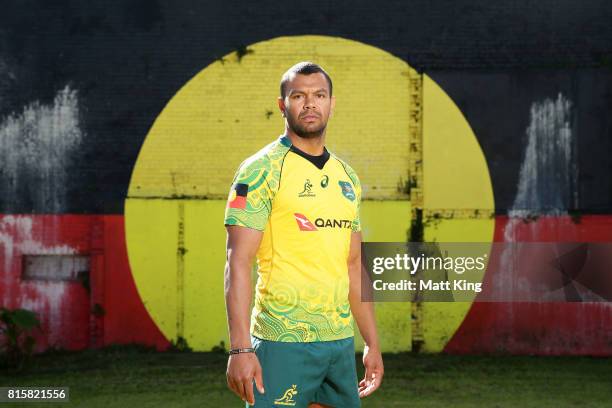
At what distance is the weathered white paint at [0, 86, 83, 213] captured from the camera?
971cm

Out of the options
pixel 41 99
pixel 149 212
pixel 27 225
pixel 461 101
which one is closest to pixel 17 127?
pixel 41 99

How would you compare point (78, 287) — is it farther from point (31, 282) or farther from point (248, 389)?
point (248, 389)

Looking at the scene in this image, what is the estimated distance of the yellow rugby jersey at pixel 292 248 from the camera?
341cm

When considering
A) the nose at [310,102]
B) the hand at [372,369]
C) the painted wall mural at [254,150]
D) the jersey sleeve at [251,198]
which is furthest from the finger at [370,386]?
the painted wall mural at [254,150]

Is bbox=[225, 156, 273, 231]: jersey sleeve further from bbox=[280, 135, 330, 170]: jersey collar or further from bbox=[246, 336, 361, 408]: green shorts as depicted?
bbox=[246, 336, 361, 408]: green shorts

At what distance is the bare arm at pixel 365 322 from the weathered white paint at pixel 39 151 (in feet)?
21.9

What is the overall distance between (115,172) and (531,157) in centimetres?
479

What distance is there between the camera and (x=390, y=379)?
820 centimetres

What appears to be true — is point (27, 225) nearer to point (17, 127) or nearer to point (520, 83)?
point (17, 127)

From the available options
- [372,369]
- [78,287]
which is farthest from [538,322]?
[372,369]

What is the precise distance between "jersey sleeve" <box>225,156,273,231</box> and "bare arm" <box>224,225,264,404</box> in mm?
36

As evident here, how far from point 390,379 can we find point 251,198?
17.3ft

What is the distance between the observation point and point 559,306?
9438mm

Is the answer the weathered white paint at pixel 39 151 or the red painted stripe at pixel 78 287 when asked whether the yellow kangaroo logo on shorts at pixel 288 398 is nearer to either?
the red painted stripe at pixel 78 287
